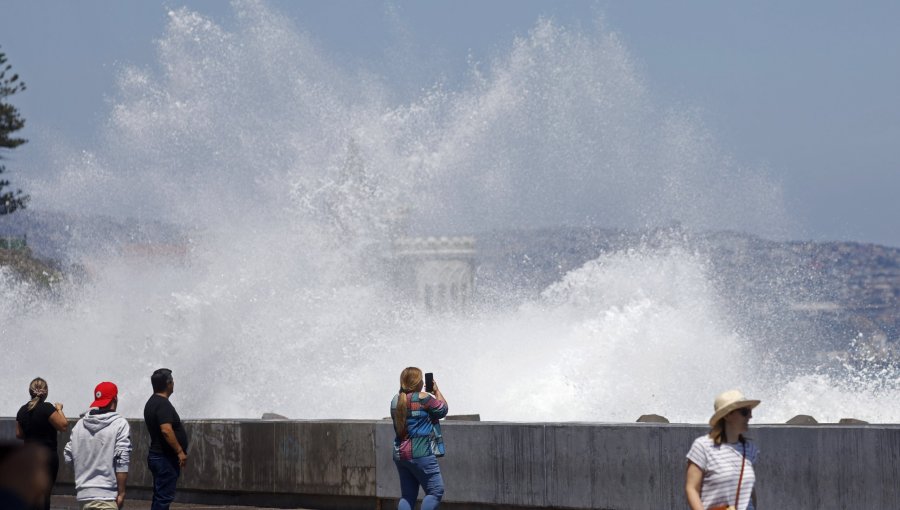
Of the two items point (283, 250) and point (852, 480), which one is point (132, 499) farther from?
point (283, 250)

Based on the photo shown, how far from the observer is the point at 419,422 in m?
9.06

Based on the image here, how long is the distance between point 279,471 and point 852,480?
5.18 metres

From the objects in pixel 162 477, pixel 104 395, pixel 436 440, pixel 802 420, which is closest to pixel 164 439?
pixel 162 477

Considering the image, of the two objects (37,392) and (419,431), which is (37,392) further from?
(419,431)

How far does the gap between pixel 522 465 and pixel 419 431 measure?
172 cm

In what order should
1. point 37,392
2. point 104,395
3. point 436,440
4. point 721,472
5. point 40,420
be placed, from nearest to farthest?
point 721,472
point 104,395
point 436,440
point 40,420
point 37,392

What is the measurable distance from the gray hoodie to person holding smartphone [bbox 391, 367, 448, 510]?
1.87 meters

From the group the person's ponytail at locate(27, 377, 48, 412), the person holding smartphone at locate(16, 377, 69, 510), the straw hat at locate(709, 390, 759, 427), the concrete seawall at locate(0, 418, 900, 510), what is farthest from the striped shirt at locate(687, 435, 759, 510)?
the person's ponytail at locate(27, 377, 48, 412)

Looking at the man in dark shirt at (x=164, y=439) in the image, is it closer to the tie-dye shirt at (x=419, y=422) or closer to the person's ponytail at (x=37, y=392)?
the person's ponytail at (x=37, y=392)

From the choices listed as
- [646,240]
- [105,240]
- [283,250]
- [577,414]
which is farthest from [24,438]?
[105,240]

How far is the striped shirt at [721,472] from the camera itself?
5.43 meters

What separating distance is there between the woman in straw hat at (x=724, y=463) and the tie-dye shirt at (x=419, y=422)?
3.69 meters

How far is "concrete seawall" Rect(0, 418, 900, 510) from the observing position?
28.8 ft

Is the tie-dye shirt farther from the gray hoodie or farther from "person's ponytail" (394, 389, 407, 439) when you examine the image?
the gray hoodie
